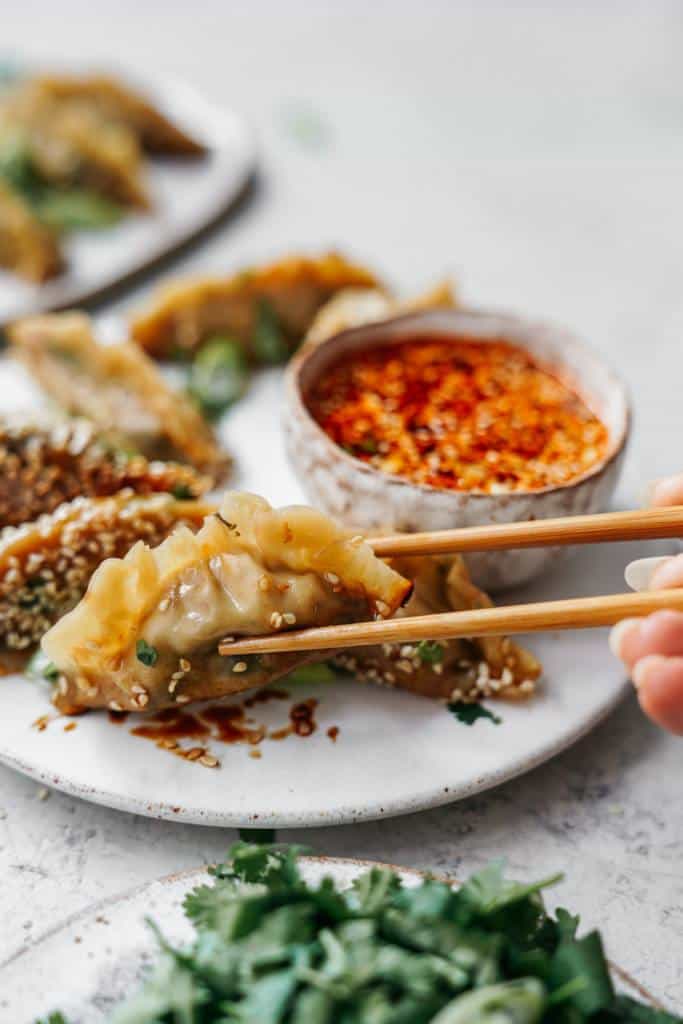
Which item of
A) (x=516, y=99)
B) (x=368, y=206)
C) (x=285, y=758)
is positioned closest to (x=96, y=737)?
(x=285, y=758)

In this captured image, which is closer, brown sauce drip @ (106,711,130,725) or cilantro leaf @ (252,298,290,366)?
brown sauce drip @ (106,711,130,725)

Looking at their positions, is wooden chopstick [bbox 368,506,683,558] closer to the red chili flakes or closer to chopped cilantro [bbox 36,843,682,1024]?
the red chili flakes

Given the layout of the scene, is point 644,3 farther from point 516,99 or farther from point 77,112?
point 77,112

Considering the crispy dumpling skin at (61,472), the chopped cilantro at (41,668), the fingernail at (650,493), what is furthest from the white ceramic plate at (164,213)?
the fingernail at (650,493)

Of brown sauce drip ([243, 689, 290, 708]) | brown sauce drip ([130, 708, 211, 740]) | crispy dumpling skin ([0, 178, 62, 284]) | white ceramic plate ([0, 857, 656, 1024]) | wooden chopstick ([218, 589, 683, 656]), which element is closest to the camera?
white ceramic plate ([0, 857, 656, 1024])

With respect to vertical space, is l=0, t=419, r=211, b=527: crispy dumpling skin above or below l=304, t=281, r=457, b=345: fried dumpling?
below

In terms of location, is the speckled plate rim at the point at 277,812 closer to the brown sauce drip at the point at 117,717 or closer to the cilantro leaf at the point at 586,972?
the brown sauce drip at the point at 117,717

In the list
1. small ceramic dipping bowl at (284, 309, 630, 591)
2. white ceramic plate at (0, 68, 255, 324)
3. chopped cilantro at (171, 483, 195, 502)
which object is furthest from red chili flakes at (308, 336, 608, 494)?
white ceramic plate at (0, 68, 255, 324)

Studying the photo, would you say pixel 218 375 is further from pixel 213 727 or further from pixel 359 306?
pixel 213 727
